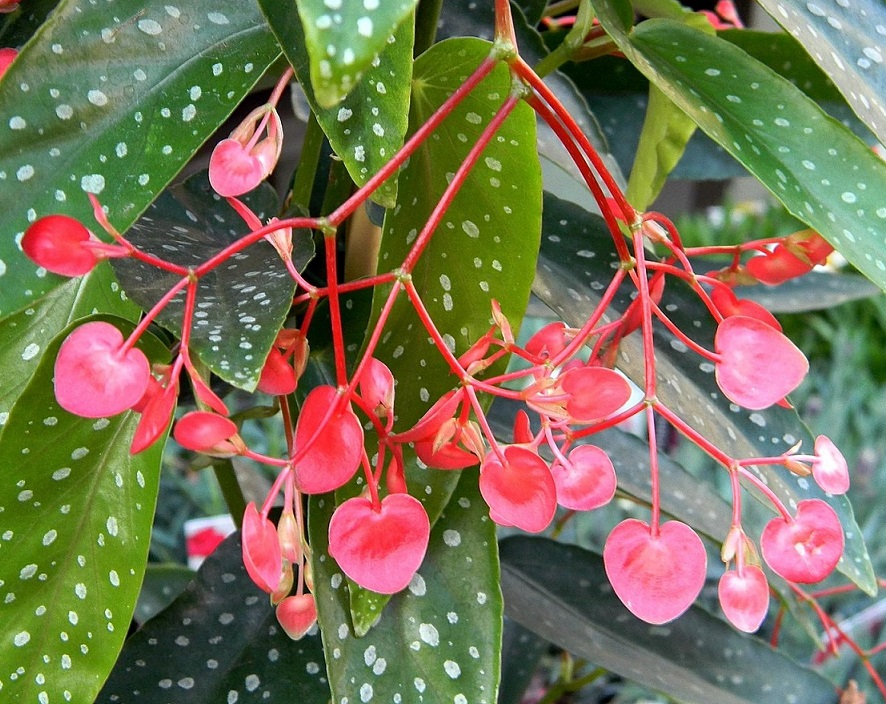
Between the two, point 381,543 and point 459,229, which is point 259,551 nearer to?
point 381,543

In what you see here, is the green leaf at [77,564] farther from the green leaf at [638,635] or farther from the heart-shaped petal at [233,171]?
the green leaf at [638,635]

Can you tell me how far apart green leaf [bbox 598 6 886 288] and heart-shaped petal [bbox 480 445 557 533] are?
Answer: 5.2 inches

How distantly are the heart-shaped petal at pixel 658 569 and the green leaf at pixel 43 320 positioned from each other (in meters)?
0.25

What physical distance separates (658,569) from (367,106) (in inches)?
7.3

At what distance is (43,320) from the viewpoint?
403 mm

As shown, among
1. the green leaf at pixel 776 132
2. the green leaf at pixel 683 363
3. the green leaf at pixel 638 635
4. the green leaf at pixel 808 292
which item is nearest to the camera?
the green leaf at pixel 776 132

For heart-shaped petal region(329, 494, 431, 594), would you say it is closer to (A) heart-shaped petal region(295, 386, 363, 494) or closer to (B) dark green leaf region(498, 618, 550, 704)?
(A) heart-shaped petal region(295, 386, 363, 494)

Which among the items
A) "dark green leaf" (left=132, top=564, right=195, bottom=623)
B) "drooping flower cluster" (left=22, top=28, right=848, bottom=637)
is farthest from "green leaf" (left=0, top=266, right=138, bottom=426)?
"dark green leaf" (left=132, top=564, right=195, bottom=623)

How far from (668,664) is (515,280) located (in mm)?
371

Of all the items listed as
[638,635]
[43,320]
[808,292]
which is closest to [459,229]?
[43,320]

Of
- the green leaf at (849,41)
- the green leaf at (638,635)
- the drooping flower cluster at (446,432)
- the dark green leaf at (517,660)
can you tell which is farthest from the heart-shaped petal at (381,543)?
the dark green leaf at (517,660)

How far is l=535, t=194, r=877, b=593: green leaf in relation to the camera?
402 millimetres

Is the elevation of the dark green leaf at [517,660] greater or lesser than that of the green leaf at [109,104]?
lesser

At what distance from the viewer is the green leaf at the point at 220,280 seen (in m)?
0.28
